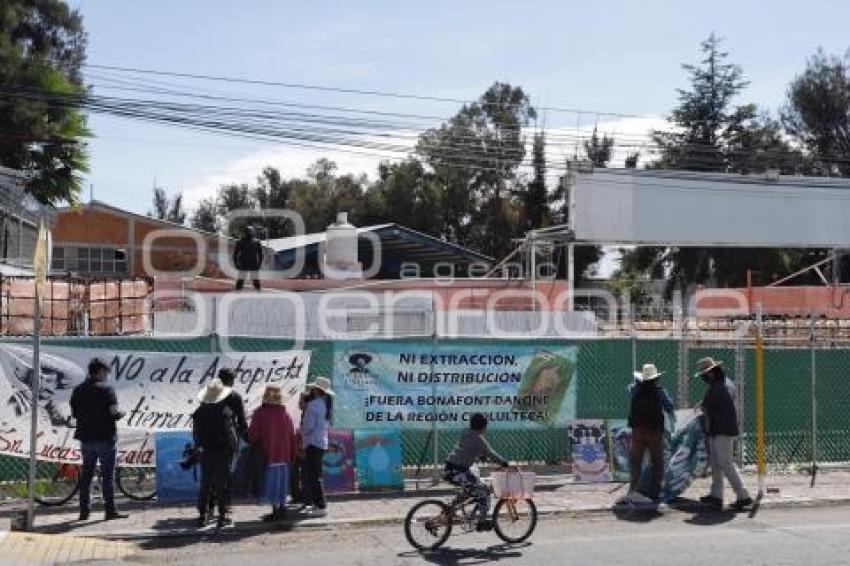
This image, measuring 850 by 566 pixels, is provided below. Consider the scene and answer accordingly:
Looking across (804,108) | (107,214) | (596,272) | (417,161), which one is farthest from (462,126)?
(107,214)

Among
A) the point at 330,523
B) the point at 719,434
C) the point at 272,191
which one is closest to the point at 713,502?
the point at 719,434

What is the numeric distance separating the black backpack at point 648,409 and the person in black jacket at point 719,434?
56 cm

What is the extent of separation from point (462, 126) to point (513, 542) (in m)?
52.5

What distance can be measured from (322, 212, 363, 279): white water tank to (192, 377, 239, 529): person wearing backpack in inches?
766

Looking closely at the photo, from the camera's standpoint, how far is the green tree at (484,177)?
60.4 m

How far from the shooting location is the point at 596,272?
196ft

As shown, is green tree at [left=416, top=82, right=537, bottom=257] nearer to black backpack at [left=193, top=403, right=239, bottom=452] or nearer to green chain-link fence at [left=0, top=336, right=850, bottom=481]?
green chain-link fence at [left=0, top=336, right=850, bottom=481]

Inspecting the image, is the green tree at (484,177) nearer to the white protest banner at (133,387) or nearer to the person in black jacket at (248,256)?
the person in black jacket at (248,256)

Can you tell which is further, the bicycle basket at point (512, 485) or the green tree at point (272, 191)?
the green tree at point (272, 191)

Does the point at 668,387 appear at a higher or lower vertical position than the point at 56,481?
higher

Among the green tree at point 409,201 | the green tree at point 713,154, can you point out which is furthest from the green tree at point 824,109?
the green tree at point 409,201

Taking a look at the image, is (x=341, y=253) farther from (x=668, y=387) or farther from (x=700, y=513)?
(x=700, y=513)

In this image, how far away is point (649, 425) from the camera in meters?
12.1

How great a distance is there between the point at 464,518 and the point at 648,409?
326 centimetres
